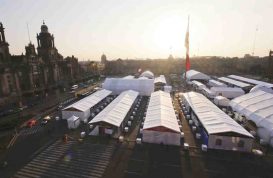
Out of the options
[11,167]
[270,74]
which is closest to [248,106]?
[11,167]

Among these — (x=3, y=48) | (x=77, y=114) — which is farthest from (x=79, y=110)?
(x=3, y=48)

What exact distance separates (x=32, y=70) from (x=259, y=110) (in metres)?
74.4

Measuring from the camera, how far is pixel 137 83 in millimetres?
70500

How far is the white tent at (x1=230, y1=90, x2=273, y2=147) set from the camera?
31625 mm

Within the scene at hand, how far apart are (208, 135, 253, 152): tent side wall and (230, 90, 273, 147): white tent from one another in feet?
19.2

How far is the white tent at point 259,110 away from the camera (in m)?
31.6

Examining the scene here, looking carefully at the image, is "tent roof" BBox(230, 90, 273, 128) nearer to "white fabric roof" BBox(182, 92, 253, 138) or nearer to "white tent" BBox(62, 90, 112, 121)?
"white fabric roof" BBox(182, 92, 253, 138)

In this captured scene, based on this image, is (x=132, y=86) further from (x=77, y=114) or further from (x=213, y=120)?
(x=213, y=120)

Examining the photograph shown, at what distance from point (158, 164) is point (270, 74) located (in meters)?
94.8

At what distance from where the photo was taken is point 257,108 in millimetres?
39062

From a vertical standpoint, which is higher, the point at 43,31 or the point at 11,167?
the point at 43,31

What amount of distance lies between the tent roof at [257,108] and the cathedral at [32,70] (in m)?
66.0

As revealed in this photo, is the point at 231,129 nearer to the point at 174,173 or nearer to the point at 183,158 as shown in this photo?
the point at 183,158

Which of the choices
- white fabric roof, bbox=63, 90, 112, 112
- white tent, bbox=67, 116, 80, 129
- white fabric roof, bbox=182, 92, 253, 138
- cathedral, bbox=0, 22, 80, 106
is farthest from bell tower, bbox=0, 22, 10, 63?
white fabric roof, bbox=182, 92, 253, 138
